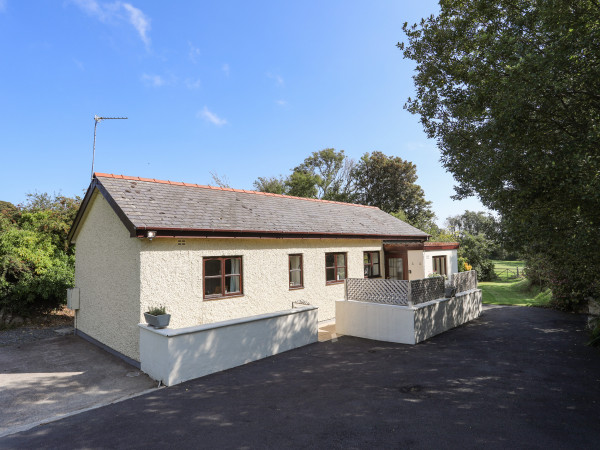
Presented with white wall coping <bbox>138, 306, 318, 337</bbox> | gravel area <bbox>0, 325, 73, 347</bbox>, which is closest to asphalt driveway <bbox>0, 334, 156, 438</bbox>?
gravel area <bbox>0, 325, 73, 347</bbox>

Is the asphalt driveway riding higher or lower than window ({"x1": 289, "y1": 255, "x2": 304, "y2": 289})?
lower

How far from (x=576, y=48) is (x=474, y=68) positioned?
273 cm

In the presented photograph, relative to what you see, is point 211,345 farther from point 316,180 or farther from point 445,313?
point 316,180

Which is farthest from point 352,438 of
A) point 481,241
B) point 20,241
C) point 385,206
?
point 385,206

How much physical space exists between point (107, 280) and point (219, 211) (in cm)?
399

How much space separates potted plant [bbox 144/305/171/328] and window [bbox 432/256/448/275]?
48.3ft

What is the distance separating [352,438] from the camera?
493 cm

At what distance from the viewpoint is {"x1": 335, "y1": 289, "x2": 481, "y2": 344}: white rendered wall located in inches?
409

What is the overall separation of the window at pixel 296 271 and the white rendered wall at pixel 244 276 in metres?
0.19

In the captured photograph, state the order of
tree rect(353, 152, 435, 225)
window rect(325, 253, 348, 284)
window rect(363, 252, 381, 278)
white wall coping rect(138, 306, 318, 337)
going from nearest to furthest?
white wall coping rect(138, 306, 318, 337) < window rect(325, 253, 348, 284) < window rect(363, 252, 381, 278) < tree rect(353, 152, 435, 225)

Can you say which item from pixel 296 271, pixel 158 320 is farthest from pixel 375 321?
pixel 158 320

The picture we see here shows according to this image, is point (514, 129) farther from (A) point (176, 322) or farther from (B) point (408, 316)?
(A) point (176, 322)

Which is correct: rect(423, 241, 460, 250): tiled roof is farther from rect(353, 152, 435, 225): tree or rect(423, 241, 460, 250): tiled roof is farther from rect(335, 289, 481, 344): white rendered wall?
rect(353, 152, 435, 225): tree

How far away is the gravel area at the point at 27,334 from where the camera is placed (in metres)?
11.2
